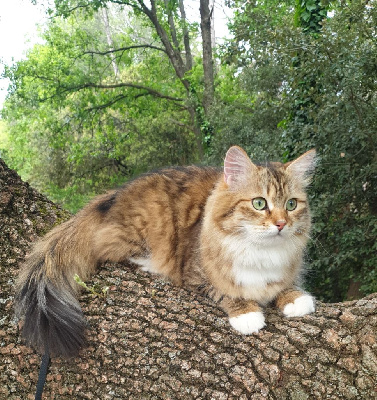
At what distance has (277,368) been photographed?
1.39 m

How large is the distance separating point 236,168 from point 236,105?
25.7 feet

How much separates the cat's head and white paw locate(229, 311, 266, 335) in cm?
39

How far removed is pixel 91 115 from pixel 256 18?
5.85m

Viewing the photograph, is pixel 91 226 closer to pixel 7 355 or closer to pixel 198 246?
pixel 198 246

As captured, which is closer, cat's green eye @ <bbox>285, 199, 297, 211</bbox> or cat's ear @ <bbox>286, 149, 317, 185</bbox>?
cat's green eye @ <bbox>285, 199, 297, 211</bbox>

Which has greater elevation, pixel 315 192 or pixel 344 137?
pixel 344 137

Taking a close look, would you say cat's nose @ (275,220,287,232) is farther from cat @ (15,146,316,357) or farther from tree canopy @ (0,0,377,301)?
tree canopy @ (0,0,377,301)

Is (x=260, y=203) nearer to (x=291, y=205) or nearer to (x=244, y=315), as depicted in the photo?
(x=291, y=205)

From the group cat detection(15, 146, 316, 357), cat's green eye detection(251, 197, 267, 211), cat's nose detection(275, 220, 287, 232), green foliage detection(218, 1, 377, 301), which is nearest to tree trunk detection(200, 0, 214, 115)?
green foliage detection(218, 1, 377, 301)

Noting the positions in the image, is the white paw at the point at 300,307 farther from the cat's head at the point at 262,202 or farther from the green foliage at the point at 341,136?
the green foliage at the point at 341,136

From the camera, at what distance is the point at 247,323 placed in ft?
5.33

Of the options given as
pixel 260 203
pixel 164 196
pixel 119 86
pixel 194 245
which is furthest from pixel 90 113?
pixel 260 203

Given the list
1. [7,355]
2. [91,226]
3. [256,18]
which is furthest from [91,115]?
[7,355]

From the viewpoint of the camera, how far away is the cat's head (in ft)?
6.25
